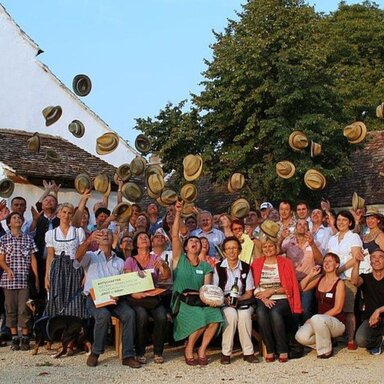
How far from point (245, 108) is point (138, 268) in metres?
15.7

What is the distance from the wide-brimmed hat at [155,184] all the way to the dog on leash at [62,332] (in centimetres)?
299

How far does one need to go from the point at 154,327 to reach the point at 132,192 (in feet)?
13.0

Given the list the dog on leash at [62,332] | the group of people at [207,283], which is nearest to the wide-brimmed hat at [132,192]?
the group of people at [207,283]

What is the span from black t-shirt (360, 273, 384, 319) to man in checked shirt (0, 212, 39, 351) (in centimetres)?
446

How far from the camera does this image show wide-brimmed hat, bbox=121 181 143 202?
40.1 feet

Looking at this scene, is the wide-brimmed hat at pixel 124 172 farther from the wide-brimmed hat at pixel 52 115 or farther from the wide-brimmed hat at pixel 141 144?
the wide-brimmed hat at pixel 52 115

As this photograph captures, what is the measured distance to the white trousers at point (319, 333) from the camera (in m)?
8.73

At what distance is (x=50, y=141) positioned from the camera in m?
23.2

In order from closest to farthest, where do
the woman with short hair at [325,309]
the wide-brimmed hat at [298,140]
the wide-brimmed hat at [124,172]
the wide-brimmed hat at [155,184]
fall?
the woman with short hair at [325,309] → the wide-brimmed hat at [155,184] → the wide-brimmed hat at [298,140] → the wide-brimmed hat at [124,172]

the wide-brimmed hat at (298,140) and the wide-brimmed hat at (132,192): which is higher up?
the wide-brimmed hat at (298,140)

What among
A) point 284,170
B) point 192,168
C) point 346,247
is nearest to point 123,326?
point 346,247

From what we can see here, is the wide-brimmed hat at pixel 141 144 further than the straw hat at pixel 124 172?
Yes

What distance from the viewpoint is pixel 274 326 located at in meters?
8.70

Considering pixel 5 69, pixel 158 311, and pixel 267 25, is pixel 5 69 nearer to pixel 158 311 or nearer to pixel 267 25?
pixel 267 25
